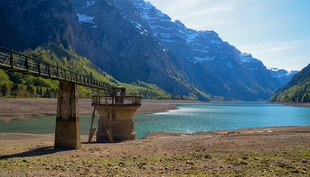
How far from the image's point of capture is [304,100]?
6880 inches

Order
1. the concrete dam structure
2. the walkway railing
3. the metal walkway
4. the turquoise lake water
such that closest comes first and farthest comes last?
1. the metal walkway
2. the concrete dam structure
3. the walkway railing
4. the turquoise lake water

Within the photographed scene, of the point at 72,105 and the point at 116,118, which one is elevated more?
the point at 72,105

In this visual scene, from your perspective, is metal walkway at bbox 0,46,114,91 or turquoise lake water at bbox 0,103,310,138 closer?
metal walkway at bbox 0,46,114,91

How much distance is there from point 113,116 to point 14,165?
66.4 feet

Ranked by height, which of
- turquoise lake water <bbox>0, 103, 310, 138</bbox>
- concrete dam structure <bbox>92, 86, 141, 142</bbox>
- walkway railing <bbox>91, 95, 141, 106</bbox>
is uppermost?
walkway railing <bbox>91, 95, 141, 106</bbox>

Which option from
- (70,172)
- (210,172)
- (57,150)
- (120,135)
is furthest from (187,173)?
(120,135)

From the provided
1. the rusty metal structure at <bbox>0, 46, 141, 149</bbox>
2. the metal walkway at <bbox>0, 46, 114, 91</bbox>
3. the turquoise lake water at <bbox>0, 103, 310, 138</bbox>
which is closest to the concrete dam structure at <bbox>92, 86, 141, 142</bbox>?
the rusty metal structure at <bbox>0, 46, 141, 149</bbox>

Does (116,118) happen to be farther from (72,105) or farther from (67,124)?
(72,105)

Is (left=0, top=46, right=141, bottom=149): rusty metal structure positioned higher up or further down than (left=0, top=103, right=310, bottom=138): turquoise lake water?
higher up

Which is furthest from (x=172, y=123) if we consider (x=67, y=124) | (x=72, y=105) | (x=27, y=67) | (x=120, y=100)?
(x=27, y=67)

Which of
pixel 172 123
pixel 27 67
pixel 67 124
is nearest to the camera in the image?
pixel 27 67

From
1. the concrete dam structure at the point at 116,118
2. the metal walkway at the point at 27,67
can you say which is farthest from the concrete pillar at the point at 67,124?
the concrete dam structure at the point at 116,118

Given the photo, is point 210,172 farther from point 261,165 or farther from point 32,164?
point 32,164

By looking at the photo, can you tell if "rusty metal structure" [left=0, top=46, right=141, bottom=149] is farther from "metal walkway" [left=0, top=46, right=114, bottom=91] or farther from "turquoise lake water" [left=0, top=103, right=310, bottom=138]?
"turquoise lake water" [left=0, top=103, right=310, bottom=138]
